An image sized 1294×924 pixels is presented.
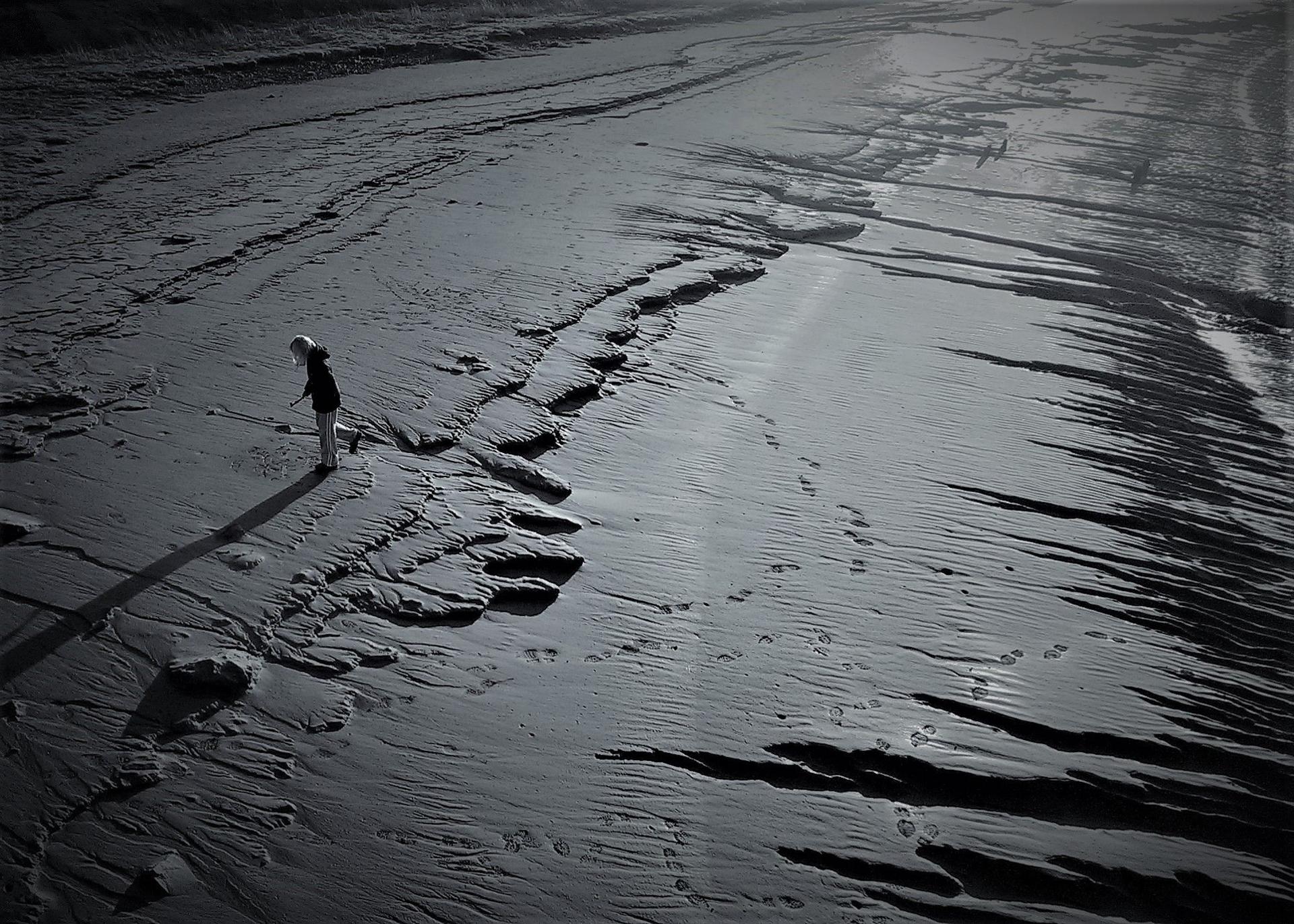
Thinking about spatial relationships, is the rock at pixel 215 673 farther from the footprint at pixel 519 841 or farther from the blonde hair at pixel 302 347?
the blonde hair at pixel 302 347

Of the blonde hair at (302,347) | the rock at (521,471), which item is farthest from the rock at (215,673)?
the rock at (521,471)

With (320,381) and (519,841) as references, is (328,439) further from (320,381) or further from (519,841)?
(519,841)

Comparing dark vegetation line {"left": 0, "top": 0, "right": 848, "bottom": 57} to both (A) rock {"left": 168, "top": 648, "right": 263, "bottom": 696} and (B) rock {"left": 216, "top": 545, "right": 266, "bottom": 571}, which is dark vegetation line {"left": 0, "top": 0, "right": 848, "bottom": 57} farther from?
(A) rock {"left": 168, "top": 648, "right": 263, "bottom": 696}

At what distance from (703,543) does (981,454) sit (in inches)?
63.8

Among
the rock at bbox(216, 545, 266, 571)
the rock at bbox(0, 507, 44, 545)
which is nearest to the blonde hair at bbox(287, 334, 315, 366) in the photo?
the rock at bbox(216, 545, 266, 571)

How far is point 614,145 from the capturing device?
8.73 m

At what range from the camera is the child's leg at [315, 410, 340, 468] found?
12.0ft

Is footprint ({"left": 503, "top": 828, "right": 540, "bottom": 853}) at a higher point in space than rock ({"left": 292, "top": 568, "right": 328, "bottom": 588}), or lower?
lower

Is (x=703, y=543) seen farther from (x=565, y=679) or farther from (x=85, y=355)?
(x=85, y=355)

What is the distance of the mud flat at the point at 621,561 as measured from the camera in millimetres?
2475

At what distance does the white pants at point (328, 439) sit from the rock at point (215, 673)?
1102 millimetres

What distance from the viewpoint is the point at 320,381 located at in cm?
355

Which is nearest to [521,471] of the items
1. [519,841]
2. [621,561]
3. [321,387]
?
[621,561]

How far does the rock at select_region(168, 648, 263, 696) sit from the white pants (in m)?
1.10
